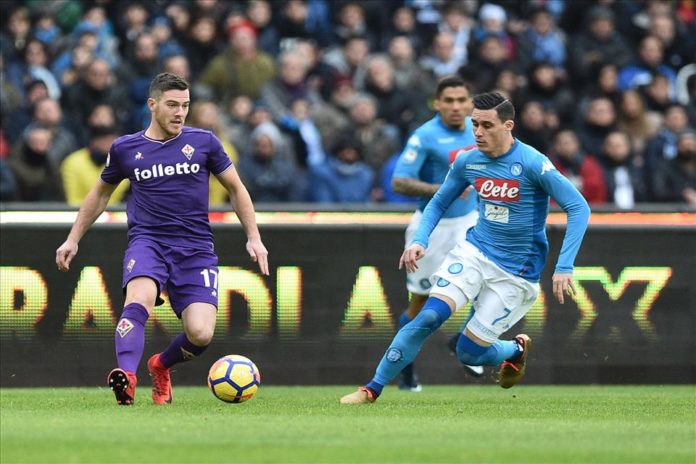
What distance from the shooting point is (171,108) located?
1056 centimetres

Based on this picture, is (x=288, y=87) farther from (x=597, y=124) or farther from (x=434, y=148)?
(x=434, y=148)

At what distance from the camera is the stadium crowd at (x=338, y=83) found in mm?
16984

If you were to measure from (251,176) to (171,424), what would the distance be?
7.98 metres

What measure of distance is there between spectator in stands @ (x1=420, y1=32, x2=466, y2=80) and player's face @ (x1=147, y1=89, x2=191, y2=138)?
906cm

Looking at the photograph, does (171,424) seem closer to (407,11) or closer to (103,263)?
(103,263)

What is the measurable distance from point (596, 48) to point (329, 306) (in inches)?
328

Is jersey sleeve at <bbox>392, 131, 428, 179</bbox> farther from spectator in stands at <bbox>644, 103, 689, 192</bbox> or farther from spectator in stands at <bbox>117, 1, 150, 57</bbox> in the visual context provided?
spectator in stands at <bbox>117, 1, 150, 57</bbox>

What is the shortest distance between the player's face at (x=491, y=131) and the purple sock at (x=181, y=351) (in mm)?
2531

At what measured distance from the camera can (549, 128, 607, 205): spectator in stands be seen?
17.7 meters

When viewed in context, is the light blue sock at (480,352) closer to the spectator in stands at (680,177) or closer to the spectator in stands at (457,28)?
the spectator in stands at (680,177)

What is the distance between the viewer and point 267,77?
61.3 ft

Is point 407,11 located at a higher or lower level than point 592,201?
higher

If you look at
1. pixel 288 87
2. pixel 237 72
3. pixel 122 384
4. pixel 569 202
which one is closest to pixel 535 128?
pixel 288 87

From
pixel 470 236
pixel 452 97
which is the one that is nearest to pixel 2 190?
pixel 452 97
